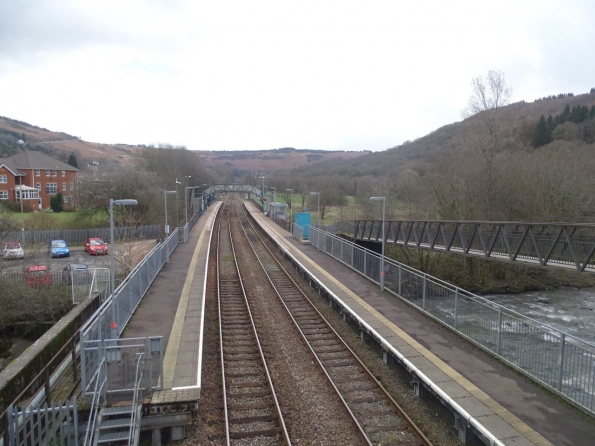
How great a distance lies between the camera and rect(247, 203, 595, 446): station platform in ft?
26.0

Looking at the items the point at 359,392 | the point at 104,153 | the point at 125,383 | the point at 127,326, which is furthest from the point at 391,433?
the point at 104,153

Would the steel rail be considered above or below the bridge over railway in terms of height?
below

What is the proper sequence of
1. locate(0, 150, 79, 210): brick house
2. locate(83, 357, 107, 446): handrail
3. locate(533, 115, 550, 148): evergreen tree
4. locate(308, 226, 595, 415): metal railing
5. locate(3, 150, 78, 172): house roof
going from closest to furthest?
locate(83, 357, 107, 446): handrail
locate(308, 226, 595, 415): metal railing
locate(533, 115, 550, 148): evergreen tree
locate(0, 150, 79, 210): brick house
locate(3, 150, 78, 172): house roof

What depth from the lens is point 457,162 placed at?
106 ft

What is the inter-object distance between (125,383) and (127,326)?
185 inches

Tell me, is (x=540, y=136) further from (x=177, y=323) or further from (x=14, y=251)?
(x=14, y=251)

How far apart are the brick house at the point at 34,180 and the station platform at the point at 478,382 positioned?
54558 mm

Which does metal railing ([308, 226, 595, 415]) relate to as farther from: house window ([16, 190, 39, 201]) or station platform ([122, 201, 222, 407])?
house window ([16, 190, 39, 201])

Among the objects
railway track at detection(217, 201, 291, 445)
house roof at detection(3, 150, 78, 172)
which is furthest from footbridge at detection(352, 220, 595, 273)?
house roof at detection(3, 150, 78, 172)

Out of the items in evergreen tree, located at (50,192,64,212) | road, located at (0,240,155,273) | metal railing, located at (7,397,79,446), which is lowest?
road, located at (0,240,155,273)

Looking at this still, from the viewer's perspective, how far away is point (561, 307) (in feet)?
76.2

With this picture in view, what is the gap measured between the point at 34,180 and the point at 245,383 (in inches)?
2670

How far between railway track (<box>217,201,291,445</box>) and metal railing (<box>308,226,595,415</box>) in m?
5.88

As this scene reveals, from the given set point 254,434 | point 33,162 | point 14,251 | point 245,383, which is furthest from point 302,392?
point 33,162
